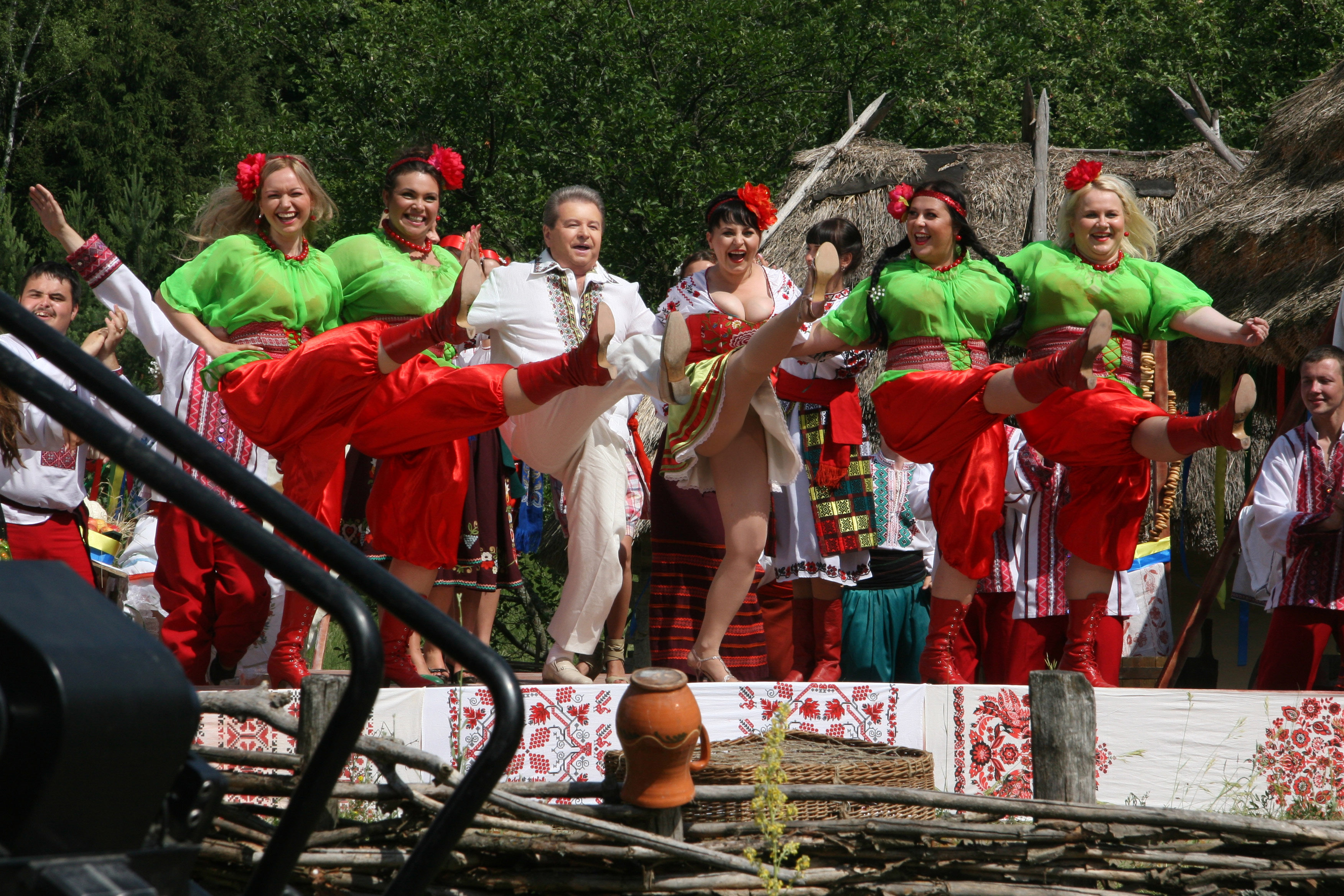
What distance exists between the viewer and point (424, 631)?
5.27ft

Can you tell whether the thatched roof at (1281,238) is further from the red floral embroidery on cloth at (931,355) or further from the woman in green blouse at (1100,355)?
the red floral embroidery on cloth at (931,355)

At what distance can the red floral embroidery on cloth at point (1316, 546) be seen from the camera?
5160mm

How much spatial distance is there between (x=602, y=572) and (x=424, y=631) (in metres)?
3.22

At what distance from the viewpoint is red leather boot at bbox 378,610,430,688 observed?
460 centimetres

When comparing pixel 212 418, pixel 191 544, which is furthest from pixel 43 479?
pixel 191 544

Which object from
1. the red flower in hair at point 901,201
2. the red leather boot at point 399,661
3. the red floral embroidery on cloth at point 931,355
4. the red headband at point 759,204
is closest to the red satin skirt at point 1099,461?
the red floral embroidery on cloth at point 931,355

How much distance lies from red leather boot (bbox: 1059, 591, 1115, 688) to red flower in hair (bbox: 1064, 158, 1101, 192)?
1527 millimetres

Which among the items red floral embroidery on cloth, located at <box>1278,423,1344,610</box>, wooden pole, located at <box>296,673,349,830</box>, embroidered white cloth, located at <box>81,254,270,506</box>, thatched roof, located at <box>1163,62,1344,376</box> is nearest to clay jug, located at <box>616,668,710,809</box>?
wooden pole, located at <box>296,673,349,830</box>

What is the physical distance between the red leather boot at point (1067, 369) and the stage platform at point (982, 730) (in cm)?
100

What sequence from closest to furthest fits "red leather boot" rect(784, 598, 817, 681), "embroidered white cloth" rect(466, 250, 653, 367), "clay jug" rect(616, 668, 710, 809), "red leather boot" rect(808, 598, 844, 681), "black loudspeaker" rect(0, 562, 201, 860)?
"black loudspeaker" rect(0, 562, 201, 860), "clay jug" rect(616, 668, 710, 809), "embroidered white cloth" rect(466, 250, 653, 367), "red leather boot" rect(808, 598, 844, 681), "red leather boot" rect(784, 598, 817, 681)

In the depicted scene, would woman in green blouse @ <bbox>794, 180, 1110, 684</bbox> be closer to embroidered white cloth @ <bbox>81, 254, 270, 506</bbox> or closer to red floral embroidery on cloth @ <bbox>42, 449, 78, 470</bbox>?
embroidered white cloth @ <bbox>81, 254, 270, 506</bbox>

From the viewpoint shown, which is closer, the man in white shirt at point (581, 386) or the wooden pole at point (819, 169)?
the man in white shirt at point (581, 386)

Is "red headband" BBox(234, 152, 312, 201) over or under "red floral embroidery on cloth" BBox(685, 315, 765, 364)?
over

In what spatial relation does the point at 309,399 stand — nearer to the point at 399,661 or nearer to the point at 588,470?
the point at 399,661
